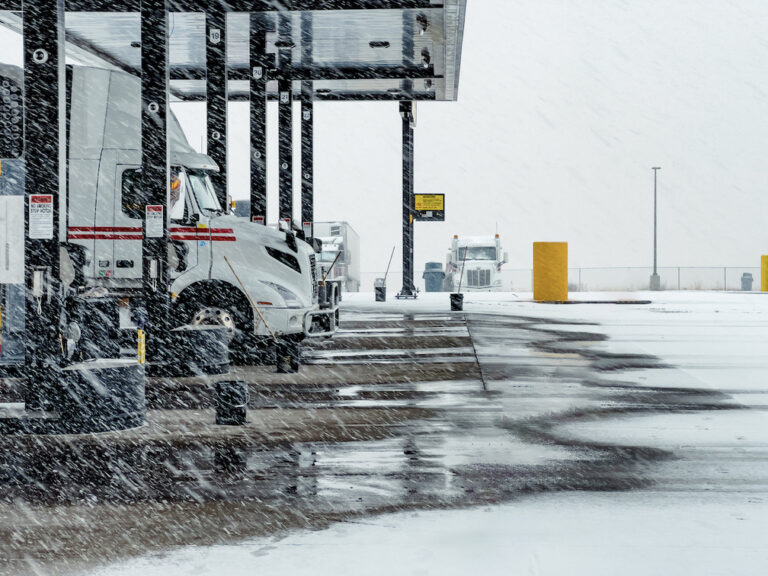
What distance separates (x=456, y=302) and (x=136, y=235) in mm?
15466

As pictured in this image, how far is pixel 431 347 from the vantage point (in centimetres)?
1702

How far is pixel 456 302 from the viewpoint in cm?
2830

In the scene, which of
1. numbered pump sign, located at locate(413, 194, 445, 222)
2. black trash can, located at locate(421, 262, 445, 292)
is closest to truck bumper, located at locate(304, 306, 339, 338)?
numbered pump sign, located at locate(413, 194, 445, 222)

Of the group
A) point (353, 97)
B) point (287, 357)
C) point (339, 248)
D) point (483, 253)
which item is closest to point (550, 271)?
point (353, 97)

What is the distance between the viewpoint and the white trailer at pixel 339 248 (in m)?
41.8

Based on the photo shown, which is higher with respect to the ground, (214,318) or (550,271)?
(550,271)

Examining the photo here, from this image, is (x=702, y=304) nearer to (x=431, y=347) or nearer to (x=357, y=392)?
(x=431, y=347)

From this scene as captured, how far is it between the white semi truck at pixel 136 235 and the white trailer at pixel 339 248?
26027mm

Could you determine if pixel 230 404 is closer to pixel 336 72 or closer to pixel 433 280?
pixel 336 72

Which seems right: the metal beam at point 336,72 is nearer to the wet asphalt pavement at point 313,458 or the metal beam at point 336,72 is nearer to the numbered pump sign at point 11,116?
the wet asphalt pavement at point 313,458

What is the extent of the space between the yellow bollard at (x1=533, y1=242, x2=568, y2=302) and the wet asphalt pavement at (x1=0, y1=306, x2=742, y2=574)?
66.8 ft

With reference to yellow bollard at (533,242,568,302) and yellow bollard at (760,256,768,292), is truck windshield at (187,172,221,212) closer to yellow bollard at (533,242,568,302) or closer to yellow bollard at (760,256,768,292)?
yellow bollard at (533,242,568,302)

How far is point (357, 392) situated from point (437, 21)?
493 inches

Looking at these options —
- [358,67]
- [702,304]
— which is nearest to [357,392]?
[358,67]
